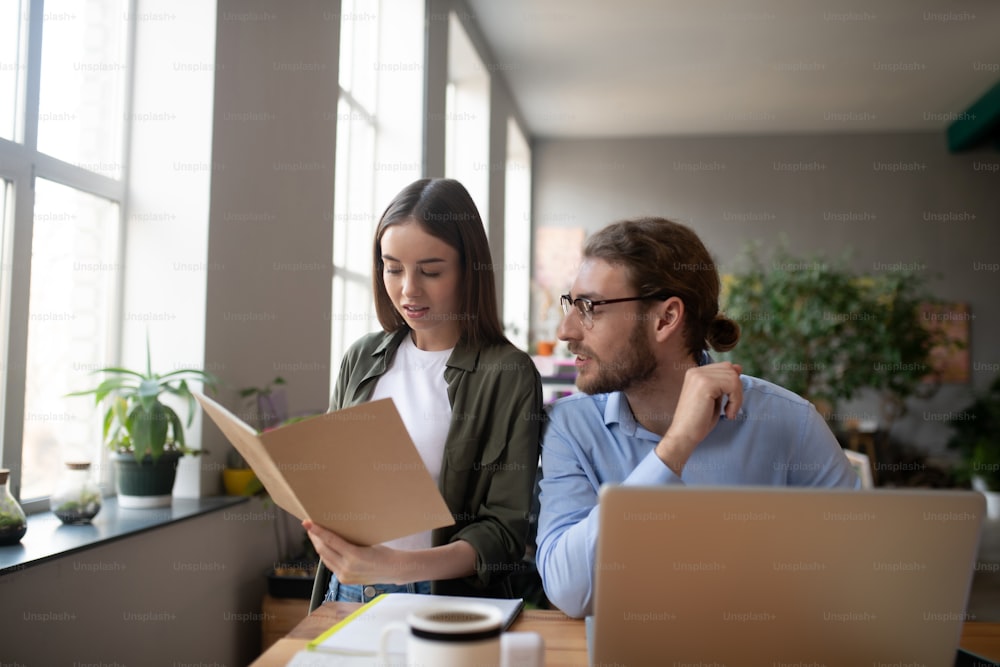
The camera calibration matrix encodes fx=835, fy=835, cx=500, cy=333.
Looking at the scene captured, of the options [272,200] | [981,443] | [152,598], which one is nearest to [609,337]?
[152,598]

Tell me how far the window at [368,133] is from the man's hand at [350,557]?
2738 millimetres

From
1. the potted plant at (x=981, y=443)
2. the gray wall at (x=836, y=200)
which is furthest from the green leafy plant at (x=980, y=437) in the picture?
the gray wall at (x=836, y=200)

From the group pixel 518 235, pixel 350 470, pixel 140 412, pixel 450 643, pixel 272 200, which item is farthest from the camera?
pixel 518 235

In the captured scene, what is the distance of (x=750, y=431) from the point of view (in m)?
1.47

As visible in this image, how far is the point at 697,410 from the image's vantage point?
1325 millimetres

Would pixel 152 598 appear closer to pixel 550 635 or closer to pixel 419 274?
pixel 419 274

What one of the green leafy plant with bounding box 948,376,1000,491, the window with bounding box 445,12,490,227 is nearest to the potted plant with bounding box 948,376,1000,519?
the green leafy plant with bounding box 948,376,1000,491

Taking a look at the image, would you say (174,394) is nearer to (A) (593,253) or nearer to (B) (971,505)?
→ (A) (593,253)

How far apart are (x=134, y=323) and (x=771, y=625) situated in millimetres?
2177

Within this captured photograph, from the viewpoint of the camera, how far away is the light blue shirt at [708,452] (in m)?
1.43

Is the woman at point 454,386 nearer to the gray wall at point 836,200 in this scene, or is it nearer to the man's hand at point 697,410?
the man's hand at point 697,410

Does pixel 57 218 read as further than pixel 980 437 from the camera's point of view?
No

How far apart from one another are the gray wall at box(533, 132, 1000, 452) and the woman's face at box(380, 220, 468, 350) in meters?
6.85

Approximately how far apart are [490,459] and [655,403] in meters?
0.33
